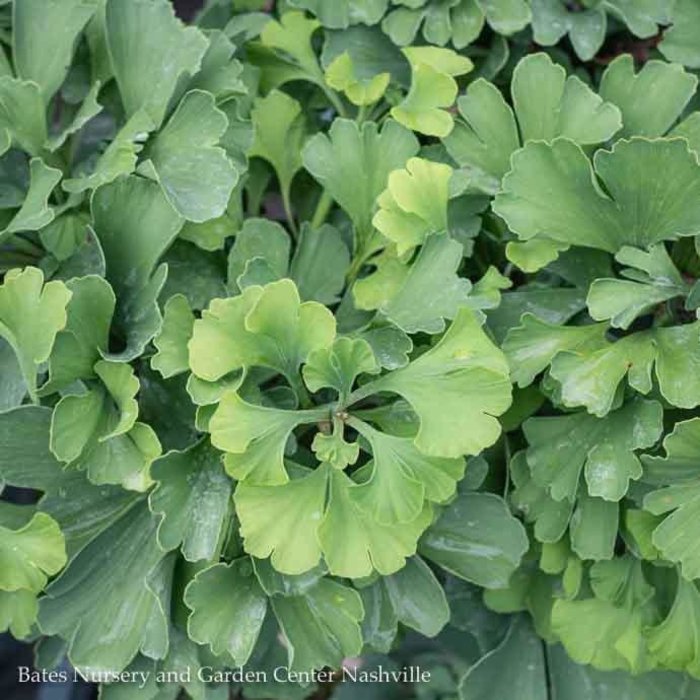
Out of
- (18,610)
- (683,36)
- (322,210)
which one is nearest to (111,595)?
(18,610)

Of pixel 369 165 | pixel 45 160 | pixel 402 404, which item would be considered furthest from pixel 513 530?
pixel 45 160

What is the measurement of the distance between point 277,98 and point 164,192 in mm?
140

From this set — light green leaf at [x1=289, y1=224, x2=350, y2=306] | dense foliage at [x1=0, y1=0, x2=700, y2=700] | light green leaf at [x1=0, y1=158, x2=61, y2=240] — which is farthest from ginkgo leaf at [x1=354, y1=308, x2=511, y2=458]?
light green leaf at [x1=0, y1=158, x2=61, y2=240]

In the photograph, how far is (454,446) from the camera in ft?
1.51

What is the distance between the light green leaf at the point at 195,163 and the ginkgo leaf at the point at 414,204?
0.29 feet

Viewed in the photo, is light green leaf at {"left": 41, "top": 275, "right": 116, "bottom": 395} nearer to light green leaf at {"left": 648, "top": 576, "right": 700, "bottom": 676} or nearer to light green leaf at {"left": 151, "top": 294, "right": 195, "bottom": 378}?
light green leaf at {"left": 151, "top": 294, "right": 195, "bottom": 378}

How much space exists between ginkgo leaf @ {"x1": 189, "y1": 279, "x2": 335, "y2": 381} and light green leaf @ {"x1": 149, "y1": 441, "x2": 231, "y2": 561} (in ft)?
0.19

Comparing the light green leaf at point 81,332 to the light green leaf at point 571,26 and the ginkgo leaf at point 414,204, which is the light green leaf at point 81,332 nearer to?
the ginkgo leaf at point 414,204

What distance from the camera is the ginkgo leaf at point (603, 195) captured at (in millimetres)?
499

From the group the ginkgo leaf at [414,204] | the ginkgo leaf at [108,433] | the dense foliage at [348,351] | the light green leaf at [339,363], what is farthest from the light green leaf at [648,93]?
the ginkgo leaf at [108,433]

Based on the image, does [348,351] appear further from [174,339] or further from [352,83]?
[352,83]

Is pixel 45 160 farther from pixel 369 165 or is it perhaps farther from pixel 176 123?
pixel 369 165

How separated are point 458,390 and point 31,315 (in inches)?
8.7

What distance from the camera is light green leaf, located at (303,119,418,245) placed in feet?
1.86
